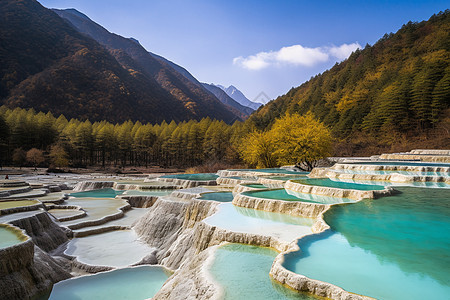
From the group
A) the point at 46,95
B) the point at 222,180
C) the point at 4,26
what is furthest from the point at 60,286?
the point at 4,26

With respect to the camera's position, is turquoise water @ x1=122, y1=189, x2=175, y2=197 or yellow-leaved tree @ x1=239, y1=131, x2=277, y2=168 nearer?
turquoise water @ x1=122, y1=189, x2=175, y2=197

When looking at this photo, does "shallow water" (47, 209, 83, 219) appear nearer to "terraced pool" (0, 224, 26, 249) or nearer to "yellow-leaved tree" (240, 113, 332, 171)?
"terraced pool" (0, 224, 26, 249)

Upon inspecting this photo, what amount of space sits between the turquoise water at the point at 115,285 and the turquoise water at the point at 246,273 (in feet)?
14.7

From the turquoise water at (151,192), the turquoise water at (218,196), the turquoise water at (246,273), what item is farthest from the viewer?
the turquoise water at (151,192)

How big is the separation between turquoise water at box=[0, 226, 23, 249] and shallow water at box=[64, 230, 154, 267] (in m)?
2.87

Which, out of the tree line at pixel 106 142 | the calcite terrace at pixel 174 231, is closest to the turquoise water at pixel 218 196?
the calcite terrace at pixel 174 231

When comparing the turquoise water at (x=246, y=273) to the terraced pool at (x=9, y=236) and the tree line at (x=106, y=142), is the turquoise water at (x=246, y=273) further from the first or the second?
the tree line at (x=106, y=142)

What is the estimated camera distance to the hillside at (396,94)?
4088 cm

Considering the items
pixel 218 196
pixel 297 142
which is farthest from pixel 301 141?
pixel 218 196

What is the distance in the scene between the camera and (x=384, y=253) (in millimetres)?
5578

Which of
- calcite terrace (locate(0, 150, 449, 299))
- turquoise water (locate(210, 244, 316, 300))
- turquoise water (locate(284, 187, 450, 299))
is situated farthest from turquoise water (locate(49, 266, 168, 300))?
turquoise water (locate(284, 187, 450, 299))

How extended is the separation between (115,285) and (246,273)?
683cm

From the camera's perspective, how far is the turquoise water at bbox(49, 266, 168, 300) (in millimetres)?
9242

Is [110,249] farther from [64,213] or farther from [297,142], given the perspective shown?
[297,142]
